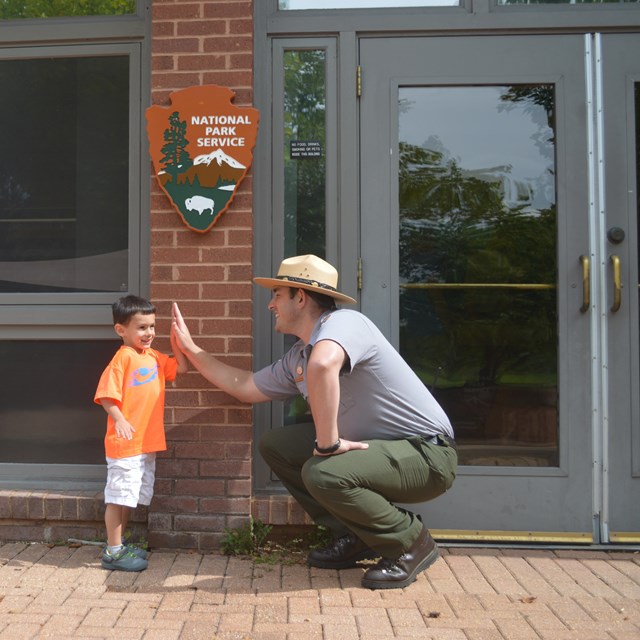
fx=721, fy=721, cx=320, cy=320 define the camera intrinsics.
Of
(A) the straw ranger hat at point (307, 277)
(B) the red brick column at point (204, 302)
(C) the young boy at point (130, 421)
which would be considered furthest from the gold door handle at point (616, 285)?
(C) the young boy at point (130, 421)

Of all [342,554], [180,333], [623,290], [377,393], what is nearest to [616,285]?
[623,290]

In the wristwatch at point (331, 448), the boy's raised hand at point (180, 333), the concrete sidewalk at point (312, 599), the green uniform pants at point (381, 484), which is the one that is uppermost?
the boy's raised hand at point (180, 333)

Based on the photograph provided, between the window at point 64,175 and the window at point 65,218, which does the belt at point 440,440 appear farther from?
the window at point 64,175

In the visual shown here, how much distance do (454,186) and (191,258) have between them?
1.43 m

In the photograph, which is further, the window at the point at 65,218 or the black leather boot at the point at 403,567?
the window at the point at 65,218

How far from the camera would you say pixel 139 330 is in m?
3.43

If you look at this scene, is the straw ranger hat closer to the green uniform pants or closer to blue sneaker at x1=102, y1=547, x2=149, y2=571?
the green uniform pants

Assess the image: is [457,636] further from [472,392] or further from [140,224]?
[140,224]

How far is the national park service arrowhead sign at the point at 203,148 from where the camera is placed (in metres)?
3.62

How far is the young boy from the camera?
3.30 metres

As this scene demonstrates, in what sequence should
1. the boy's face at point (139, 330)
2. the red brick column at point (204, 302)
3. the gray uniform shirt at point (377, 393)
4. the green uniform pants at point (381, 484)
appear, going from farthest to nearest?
the red brick column at point (204, 302), the boy's face at point (139, 330), the gray uniform shirt at point (377, 393), the green uniform pants at point (381, 484)

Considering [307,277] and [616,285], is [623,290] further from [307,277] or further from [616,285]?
[307,277]

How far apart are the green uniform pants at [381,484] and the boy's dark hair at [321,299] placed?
65 centimetres

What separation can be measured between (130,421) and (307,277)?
1060mm
